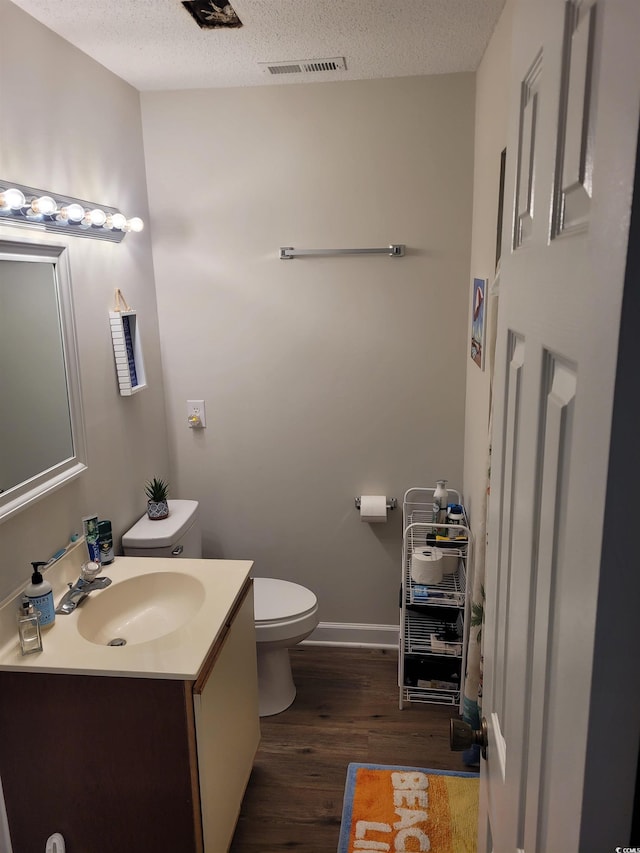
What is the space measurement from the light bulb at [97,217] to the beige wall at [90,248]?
84 millimetres

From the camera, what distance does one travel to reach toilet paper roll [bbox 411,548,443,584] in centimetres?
262

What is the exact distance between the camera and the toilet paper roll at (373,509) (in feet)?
9.87

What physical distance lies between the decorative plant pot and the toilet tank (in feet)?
0.05

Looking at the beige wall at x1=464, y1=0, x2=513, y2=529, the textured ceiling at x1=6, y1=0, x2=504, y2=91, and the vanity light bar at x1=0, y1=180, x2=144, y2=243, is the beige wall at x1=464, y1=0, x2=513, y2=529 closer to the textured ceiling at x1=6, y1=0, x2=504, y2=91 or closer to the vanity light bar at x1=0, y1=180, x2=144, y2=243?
the textured ceiling at x1=6, y1=0, x2=504, y2=91

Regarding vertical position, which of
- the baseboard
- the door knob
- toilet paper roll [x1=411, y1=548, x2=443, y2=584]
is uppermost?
the door knob

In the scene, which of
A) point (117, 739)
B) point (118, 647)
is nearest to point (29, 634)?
point (118, 647)

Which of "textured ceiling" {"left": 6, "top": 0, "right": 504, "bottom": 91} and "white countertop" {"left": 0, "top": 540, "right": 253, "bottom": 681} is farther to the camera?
"textured ceiling" {"left": 6, "top": 0, "right": 504, "bottom": 91}

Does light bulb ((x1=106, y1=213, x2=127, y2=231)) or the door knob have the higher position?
light bulb ((x1=106, y1=213, x2=127, y2=231))

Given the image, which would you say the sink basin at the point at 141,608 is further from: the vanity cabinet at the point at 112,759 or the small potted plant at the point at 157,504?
the small potted plant at the point at 157,504

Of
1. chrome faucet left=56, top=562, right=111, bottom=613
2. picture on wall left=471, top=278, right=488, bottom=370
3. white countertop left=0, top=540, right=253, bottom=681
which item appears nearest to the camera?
white countertop left=0, top=540, right=253, bottom=681

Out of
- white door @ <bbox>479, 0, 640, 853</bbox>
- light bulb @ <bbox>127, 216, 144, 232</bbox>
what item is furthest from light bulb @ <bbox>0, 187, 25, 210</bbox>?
white door @ <bbox>479, 0, 640, 853</bbox>

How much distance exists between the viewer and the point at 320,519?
316cm

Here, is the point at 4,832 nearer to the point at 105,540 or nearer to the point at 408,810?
the point at 105,540

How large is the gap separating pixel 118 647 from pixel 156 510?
101cm
